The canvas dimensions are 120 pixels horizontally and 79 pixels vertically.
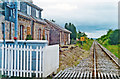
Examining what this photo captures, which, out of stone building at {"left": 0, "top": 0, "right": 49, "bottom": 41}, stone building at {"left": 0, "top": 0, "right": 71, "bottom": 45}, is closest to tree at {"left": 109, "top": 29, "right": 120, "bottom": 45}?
stone building at {"left": 0, "top": 0, "right": 71, "bottom": 45}

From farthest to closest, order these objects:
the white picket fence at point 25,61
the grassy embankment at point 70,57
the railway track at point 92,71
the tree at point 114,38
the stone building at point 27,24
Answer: the tree at point 114,38 < the stone building at point 27,24 < the grassy embankment at point 70,57 < the railway track at point 92,71 < the white picket fence at point 25,61

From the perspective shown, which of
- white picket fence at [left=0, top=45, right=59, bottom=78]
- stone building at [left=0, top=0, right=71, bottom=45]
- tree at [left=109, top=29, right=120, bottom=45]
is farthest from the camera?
tree at [left=109, top=29, right=120, bottom=45]

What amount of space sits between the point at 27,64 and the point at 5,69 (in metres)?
1.01

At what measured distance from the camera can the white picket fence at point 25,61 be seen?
204 inches

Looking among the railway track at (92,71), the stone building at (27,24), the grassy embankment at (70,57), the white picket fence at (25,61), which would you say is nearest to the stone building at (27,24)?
the stone building at (27,24)

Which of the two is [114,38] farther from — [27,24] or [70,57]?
[27,24]

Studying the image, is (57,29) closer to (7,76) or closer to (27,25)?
(27,25)

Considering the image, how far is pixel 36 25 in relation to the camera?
14.7 metres

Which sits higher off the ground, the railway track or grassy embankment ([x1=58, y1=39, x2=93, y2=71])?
grassy embankment ([x1=58, y1=39, x2=93, y2=71])

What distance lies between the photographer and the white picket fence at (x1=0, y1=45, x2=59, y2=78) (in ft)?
17.0

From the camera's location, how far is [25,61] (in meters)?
5.48

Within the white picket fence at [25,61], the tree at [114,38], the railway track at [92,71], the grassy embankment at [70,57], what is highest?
the tree at [114,38]

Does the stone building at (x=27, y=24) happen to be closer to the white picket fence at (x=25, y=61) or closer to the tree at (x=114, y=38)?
the white picket fence at (x=25, y=61)

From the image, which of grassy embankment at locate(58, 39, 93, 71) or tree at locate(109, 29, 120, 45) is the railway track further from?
tree at locate(109, 29, 120, 45)
